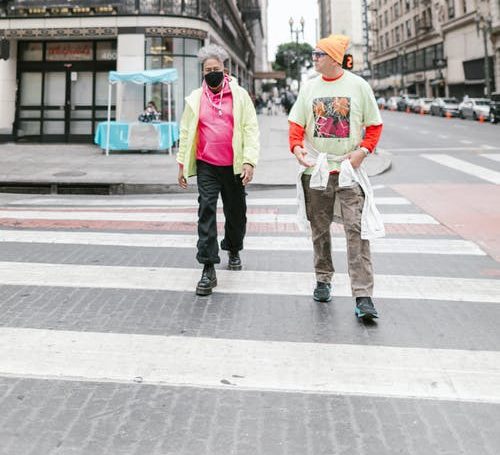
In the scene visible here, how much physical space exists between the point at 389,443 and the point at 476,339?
60.8 inches

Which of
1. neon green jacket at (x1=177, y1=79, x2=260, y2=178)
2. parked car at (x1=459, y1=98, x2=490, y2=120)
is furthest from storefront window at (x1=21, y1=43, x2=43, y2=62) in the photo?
parked car at (x1=459, y1=98, x2=490, y2=120)

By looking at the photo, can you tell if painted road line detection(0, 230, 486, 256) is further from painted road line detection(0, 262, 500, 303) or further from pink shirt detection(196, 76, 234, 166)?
pink shirt detection(196, 76, 234, 166)

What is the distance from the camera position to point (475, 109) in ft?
126

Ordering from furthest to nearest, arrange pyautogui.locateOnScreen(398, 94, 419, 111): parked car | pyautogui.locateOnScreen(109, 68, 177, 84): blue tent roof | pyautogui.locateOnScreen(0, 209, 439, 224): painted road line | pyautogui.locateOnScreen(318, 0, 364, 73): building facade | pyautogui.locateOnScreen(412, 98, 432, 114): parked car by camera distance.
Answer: pyautogui.locateOnScreen(318, 0, 364, 73): building facade → pyautogui.locateOnScreen(398, 94, 419, 111): parked car → pyautogui.locateOnScreen(412, 98, 432, 114): parked car → pyautogui.locateOnScreen(109, 68, 177, 84): blue tent roof → pyautogui.locateOnScreen(0, 209, 439, 224): painted road line

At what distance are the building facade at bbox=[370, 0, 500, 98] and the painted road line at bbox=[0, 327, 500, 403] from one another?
49.5 metres

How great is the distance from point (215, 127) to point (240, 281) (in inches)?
55.3

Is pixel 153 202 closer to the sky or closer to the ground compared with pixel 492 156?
closer to the sky

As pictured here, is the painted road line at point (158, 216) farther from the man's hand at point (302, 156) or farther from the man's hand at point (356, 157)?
the man's hand at point (356, 157)

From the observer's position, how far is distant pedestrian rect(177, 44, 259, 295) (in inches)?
188

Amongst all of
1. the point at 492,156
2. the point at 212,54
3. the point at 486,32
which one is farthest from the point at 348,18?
the point at 212,54

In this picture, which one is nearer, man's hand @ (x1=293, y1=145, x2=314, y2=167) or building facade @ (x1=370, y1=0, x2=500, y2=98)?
man's hand @ (x1=293, y1=145, x2=314, y2=167)

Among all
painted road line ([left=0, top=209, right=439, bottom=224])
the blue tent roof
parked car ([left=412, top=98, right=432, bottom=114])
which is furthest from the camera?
parked car ([left=412, top=98, right=432, bottom=114])

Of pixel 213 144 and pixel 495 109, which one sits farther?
pixel 495 109

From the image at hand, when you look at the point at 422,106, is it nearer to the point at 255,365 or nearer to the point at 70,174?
the point at 70,174
